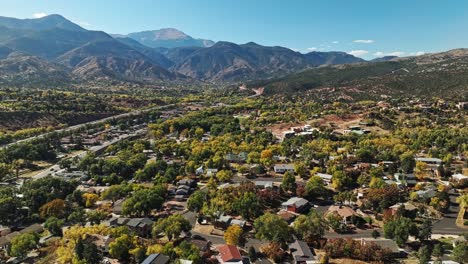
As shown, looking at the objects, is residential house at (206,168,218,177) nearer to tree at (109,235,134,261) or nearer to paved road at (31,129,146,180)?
tree at (109,235,134,261)

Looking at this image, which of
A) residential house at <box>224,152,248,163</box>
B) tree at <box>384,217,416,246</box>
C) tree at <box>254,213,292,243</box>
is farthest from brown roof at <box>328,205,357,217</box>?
residential house at <box>224,152,248,163</box>

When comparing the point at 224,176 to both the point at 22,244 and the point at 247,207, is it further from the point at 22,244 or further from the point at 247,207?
the point at 22,244

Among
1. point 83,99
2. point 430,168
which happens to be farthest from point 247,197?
point 83,99

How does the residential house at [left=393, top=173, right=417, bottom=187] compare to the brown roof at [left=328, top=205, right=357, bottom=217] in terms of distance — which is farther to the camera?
the residential house at [left=393, top=173, right=417, bottom=187]

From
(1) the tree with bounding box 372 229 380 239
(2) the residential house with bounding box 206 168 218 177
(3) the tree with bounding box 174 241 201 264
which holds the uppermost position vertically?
(3) the tree with bounding box 174 241 201 264

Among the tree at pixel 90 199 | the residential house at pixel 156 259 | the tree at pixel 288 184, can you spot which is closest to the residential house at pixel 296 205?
the tree at pixel 288 184

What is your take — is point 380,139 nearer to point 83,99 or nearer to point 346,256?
point 346,256

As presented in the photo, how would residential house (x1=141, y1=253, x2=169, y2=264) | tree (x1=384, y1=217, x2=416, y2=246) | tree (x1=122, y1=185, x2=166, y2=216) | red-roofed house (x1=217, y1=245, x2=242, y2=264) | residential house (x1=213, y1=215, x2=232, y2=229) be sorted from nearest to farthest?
residential house (x1=141, y1=253, x2=169, y2=264) → red-roofed house (x1=217, y1=245, x2=242, y2=264) → tree (x1=384, y1=217, x2=416, y2=246) → residential house (x1=213, y1=215, x2=232, y2=229) → tree (x1=122, y1=185, x2=166, y2=216)
